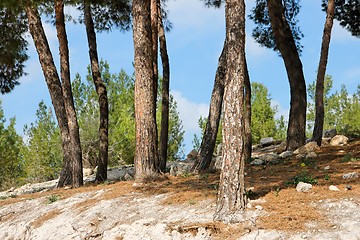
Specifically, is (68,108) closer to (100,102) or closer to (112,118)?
(100,102)

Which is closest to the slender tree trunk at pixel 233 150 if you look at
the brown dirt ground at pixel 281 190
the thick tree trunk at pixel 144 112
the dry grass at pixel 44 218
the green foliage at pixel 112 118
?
the brown dirt ground at pixel 281 190

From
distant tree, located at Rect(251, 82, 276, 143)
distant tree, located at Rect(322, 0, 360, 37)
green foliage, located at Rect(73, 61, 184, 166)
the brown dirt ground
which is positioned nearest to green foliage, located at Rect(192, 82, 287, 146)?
distant tree, located at Rect(251, 82, 276, 143)

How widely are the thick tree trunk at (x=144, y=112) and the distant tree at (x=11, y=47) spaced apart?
7062 mm

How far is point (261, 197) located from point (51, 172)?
81.5 ft

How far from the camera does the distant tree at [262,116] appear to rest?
35562mm

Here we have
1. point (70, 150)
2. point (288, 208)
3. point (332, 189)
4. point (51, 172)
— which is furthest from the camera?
point (51, 172)

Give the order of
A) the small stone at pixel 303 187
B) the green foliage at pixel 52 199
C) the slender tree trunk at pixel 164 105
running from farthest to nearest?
the slender tree trunk at pixel 164 105 < the green foliage at pixel 52 199 < the small stone at pixel 303 187

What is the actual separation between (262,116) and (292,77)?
21010mm

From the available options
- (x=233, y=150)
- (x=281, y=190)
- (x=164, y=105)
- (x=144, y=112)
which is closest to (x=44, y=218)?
(x=144, y=112)

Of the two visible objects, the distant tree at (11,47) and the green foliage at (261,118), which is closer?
the distant tree at (11,47)

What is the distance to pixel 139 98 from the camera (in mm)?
10508

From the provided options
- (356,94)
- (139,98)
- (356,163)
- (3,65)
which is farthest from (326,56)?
(356,94)

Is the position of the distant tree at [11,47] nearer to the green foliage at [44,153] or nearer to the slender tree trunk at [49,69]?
the slender tree trunk at [49,69]

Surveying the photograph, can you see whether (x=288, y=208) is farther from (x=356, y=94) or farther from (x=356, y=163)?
(x=356, y=94)
